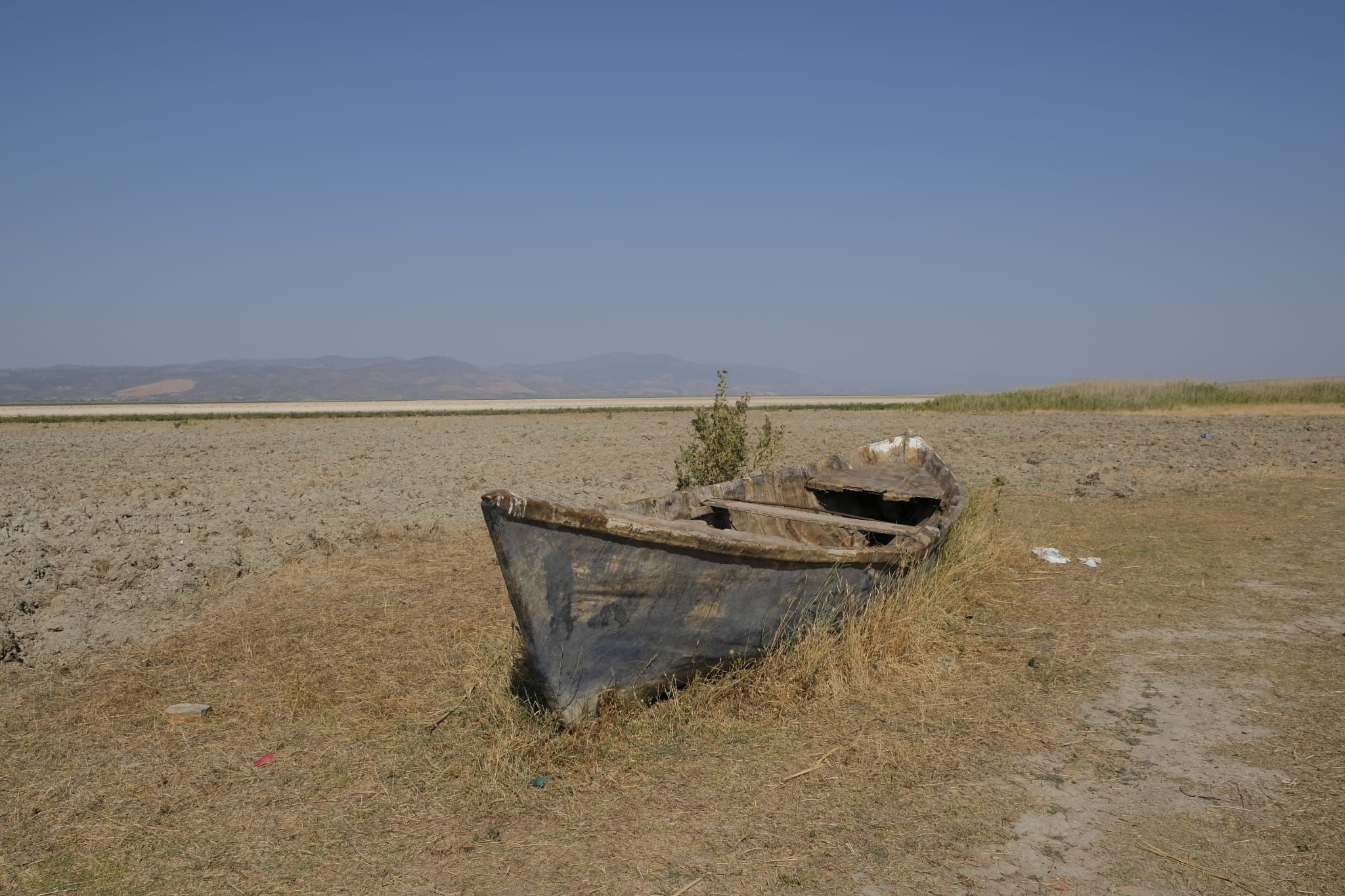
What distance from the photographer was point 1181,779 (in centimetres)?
460

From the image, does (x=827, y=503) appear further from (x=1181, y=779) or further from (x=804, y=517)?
(x=1181, y=779)

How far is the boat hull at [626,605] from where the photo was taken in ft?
15.3

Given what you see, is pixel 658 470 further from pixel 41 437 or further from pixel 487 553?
pixel 41 437

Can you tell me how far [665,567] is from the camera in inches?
195

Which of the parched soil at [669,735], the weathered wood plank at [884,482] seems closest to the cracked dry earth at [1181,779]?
the parched soil at [669,735]

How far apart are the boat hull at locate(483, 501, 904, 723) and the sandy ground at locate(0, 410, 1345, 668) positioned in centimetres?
425

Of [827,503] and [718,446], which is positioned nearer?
[827,503]

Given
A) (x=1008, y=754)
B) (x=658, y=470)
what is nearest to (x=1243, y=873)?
(x=1008, y=754)

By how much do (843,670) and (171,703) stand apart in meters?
4.42

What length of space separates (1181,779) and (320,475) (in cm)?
1444

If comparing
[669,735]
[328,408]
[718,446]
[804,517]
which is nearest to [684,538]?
[669,735]

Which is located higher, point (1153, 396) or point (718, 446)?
point (1153, 396)

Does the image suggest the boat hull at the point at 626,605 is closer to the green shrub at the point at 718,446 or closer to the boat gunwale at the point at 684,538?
the boat gunwale at the point at 684,538

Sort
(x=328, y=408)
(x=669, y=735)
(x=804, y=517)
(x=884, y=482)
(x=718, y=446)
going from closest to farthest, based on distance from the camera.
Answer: (x=669, y=735), (x=804, y=517), (x=884, y=482), (x=718, y=446), (x=328, y=408)
